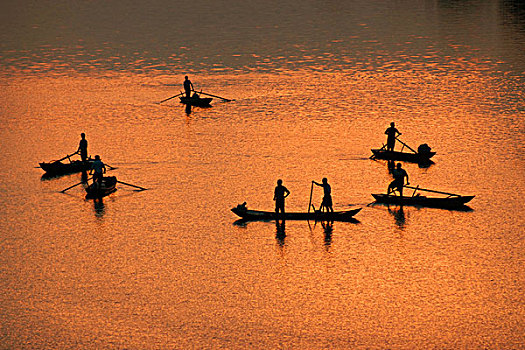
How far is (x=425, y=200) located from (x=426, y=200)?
40 mm

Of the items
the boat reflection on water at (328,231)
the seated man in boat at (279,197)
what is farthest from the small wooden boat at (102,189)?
the boat reflection on water at (328,231)

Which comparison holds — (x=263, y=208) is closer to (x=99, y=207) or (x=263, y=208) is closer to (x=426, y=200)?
(x=426, y=200)

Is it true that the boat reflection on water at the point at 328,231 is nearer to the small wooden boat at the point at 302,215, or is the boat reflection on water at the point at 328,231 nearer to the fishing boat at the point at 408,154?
the small wooden boat at the point at 302,215

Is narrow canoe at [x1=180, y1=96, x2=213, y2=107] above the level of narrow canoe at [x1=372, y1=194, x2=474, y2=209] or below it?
above

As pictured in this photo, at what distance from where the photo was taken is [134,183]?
34344 millimetres

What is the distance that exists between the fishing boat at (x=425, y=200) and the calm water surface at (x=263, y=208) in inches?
25.7

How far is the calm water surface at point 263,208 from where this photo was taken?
21156 mm

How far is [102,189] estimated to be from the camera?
3244 cm

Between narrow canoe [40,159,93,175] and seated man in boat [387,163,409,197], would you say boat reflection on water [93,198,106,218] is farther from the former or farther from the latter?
seated man in boat [387,163,409,197]

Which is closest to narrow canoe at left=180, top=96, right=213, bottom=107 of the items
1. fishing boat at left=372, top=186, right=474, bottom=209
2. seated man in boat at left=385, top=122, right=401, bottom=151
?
seated man in boat at left=385, top=122, right=401, bottom=151

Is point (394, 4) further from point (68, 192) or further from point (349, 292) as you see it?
point (349, 292)

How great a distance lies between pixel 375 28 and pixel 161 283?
79.8 meters

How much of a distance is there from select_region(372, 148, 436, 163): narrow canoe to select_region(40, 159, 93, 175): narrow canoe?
1417cm

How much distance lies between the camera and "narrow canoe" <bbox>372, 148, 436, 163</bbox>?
118 feet
